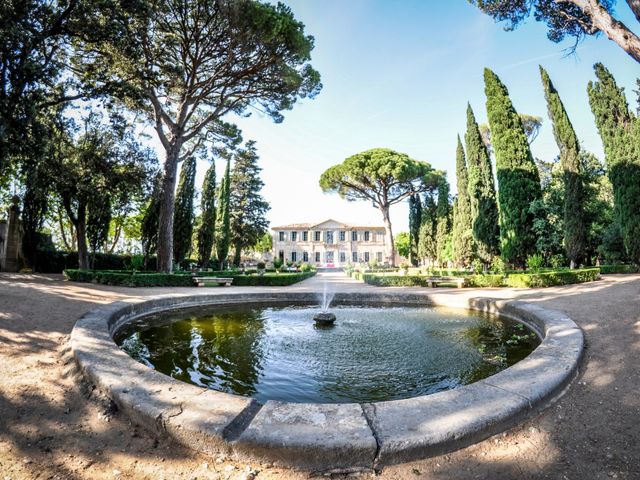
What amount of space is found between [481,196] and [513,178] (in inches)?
134

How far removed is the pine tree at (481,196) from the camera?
52.7 ft

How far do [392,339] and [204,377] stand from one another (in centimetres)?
249

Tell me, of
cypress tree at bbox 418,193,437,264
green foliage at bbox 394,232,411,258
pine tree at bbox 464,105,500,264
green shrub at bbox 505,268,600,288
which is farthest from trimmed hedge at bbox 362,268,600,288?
green foliage at bbox 394,232,411,258

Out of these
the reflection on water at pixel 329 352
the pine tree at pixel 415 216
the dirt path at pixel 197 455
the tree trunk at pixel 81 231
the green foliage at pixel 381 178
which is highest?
the green foliage at pixel 381 178

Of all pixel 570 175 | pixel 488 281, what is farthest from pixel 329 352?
pixel 570 175

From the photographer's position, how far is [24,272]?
1328cm

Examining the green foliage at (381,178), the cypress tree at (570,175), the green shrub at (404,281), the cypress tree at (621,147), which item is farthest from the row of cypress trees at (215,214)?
the cypress tree at (621,147)

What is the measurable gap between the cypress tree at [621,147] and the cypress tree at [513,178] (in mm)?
2397

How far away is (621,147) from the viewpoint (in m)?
11.8

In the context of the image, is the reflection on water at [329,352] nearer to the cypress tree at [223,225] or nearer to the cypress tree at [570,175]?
the cypress tree at [570,175]

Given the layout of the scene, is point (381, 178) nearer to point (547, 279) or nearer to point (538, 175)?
point (538, 175)

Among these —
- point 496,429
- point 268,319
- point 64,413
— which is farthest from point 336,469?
point 268,319

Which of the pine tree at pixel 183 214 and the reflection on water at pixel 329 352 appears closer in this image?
the reflection on water at pixel 329 352

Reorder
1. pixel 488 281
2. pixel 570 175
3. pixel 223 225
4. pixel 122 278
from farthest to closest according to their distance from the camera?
pixel 223 225
pixel 570 175
pixel 488 281
pixel 122 278
